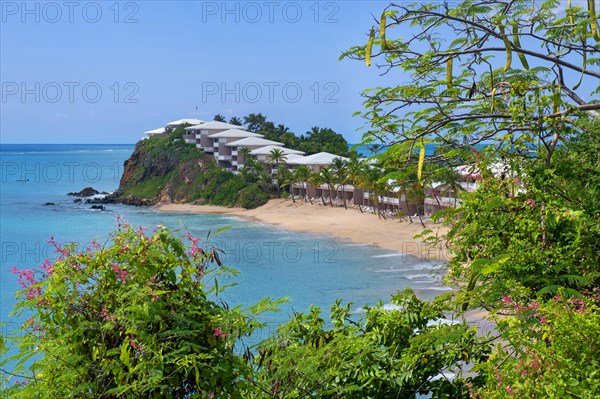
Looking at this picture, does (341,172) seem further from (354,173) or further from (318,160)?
(318,160)

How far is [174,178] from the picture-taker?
78.6 m

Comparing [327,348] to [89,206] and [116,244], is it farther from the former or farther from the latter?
[89,206]

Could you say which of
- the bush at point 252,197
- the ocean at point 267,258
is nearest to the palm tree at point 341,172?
the ocean at point 267,258

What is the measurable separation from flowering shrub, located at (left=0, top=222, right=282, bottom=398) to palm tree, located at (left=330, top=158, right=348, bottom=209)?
53270 millimetres

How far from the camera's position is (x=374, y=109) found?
725cm

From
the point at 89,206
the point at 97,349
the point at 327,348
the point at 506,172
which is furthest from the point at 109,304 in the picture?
the point at 89,206

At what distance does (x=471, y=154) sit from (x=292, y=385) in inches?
115

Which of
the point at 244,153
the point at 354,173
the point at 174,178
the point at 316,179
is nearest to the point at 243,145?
the point at 244,153

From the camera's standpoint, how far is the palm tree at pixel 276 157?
6925 cm

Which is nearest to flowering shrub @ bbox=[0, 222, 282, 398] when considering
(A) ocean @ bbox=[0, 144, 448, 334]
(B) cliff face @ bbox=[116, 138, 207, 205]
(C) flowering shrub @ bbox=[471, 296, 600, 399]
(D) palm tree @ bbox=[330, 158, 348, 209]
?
(C) flowering shrub @ bbox=[471, 296, 600, 399]

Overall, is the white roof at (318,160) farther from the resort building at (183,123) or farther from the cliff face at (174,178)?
the resort building at (183,123)

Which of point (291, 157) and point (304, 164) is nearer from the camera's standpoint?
point (304, 164)

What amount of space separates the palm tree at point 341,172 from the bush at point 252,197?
9459 mm

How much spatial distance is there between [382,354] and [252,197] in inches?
2426
